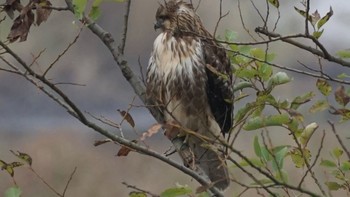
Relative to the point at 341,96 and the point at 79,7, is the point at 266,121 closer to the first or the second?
the point at 341,96

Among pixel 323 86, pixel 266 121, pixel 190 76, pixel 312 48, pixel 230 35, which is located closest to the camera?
pixel 312 48

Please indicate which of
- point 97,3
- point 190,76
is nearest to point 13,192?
point 97,3

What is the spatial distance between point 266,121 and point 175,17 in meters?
1.00

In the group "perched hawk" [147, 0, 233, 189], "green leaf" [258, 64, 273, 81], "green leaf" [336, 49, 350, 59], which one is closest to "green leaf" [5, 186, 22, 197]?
"green leaf" [258, 64, 273, 81]

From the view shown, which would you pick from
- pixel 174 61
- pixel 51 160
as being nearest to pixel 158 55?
pixel 174 61

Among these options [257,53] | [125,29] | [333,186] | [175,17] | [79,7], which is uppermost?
[175,17]

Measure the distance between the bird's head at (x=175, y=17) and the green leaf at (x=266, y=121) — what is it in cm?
92

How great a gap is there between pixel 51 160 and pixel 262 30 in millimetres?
3452

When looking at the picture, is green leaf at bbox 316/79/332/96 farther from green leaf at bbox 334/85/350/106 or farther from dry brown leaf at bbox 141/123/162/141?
dry brown leaf at bbox 141/123/162/141

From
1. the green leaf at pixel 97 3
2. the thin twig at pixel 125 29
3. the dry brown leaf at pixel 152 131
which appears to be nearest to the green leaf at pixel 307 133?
the dry brown leaf at pixel 152 131

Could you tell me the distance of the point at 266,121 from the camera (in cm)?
148

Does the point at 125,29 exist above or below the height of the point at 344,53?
above

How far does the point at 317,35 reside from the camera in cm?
145

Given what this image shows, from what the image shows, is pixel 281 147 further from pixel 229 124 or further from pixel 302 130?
pixel 229 124
